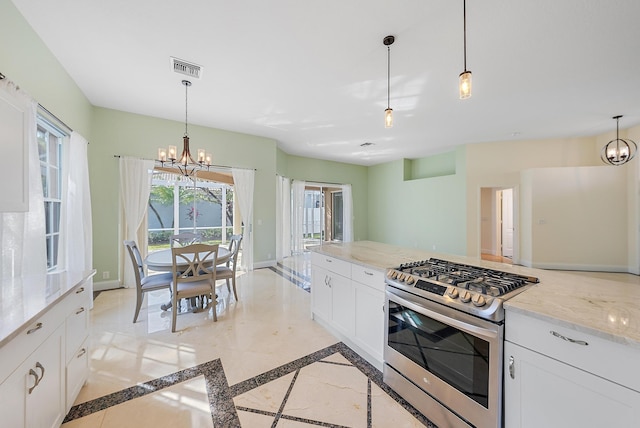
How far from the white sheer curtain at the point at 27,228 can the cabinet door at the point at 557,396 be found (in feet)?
10.5

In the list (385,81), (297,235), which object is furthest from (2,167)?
(297,235)

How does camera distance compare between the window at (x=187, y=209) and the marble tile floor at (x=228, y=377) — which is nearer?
the marble tile floor at (x=228, y=377)

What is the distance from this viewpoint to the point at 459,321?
1.35 meters

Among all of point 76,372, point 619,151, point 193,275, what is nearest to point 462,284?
point 76,372

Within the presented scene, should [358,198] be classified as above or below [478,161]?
below

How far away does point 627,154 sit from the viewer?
4.34 meters

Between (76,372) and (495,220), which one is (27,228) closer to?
(76,372)

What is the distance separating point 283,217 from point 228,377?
15.8 ft

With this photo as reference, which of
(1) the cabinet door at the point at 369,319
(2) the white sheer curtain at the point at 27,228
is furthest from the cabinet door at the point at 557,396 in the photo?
(2) the white sheer curtain at the point at 27,228

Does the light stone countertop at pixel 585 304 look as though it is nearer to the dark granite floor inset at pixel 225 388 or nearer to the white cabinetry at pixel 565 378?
the white cabinetry at pixel 565 378

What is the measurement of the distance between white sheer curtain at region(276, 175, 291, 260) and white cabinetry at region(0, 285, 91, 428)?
14.9 feet

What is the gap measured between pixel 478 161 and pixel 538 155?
126cm

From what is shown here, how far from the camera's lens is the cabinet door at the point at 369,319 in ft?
6.34

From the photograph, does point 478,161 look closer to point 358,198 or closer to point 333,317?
point 358,198
